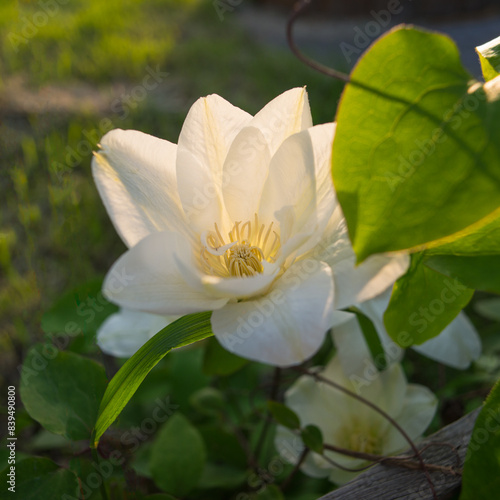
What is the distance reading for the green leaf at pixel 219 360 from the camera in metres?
0.70

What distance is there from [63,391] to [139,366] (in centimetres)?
19

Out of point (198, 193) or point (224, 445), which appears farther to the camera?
point (224, 445)

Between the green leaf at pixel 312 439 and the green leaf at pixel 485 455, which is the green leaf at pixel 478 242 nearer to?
the green leaf at pixel 485 455

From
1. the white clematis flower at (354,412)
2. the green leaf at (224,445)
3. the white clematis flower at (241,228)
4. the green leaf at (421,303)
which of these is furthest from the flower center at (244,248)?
the green leaf at (224,445)

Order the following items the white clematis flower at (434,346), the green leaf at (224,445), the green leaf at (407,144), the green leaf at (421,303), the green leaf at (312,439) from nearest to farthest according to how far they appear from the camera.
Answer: the green leaf at (407,144)
the green leaf at (421,303)
the green leaf at (312,439)
the white clematis flower at (434,346)
the green leaf at (224,445)

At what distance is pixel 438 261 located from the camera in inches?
17.8

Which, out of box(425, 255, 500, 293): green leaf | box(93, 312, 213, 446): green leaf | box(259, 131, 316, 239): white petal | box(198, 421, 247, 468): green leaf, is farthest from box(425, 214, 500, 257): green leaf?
box(198, 421, 247, 468): green leaf

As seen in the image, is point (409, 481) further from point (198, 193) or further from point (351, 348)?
point (198, 193)

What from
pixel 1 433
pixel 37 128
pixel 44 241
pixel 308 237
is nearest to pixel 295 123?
pixel 308 237

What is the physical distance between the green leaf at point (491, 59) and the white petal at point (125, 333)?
482mm

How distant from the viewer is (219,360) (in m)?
0.71

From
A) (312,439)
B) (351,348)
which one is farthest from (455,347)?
(312,439)

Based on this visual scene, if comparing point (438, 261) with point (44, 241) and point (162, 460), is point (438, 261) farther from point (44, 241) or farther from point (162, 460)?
point (44, 241)

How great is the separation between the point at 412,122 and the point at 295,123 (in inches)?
5.8
